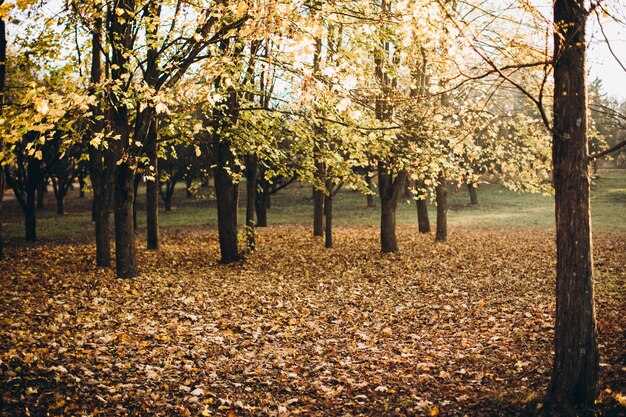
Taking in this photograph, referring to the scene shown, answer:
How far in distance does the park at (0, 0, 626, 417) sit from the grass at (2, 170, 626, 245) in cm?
975

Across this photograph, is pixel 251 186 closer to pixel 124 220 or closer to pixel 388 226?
pixel 388 226

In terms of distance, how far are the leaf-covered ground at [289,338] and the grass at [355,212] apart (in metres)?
15.1

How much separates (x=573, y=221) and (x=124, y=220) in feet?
37.3

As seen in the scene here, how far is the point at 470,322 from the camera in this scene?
965 centimetres

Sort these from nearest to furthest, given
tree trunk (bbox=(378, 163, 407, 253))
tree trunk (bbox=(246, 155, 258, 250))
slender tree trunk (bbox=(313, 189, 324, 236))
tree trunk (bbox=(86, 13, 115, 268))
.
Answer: tree trunk (bbox=(86, 13, 115, 268))
tree trunk (bbox=(378, 163, 407, 253))
tree trunk (bbox=(246, 155, 258, 250))
slender tree trunk (bbox=(313, 189, 324, 236))

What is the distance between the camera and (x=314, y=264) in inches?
652

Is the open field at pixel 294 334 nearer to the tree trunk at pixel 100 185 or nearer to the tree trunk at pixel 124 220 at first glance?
the tree trunk at pixel 124 220

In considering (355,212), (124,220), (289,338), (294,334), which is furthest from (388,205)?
(355,212)

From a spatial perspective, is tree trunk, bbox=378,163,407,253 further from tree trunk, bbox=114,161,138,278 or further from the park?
tree trunk, bbox=114,161,138,278

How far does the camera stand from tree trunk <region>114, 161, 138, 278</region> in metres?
13.2

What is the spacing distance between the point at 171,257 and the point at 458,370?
42.7 ft

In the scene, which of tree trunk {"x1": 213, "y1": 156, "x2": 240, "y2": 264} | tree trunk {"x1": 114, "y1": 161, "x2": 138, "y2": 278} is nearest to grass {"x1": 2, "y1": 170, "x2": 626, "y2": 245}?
tree trunk {"x1": 213, "y1": 156, "x2": 240, "y2": 264}

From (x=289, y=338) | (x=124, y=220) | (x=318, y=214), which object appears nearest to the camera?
(x=289, y=338)

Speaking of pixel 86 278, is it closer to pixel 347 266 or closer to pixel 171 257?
pixel 171 257
